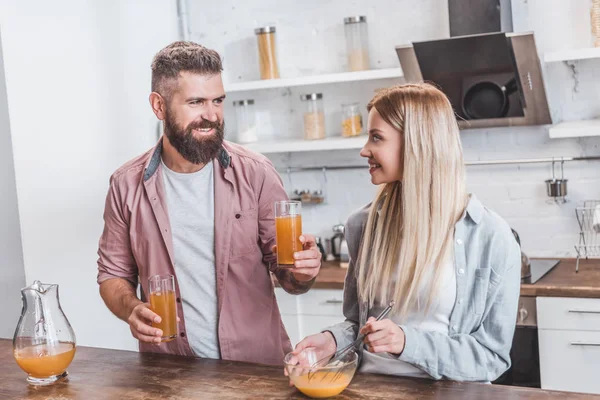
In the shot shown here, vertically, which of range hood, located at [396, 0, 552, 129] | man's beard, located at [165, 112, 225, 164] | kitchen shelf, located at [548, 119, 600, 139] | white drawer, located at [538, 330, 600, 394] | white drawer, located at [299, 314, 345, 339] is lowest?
white drawer, located at [538, 330, 600, 394]

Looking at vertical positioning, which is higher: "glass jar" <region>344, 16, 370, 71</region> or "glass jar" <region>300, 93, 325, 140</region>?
"glass jar" <region>344, 16, 370, 71</region>

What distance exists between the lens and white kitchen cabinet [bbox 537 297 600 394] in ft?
10.8

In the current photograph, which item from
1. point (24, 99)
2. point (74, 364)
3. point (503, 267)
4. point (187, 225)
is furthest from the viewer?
point (24, 99)

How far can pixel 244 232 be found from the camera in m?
2.51

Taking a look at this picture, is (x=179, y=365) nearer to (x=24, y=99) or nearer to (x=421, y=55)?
(x=24, y=99)

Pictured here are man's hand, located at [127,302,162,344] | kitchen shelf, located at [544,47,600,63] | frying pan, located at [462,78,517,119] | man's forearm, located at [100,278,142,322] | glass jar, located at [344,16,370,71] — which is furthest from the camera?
glass jar, located at [344,16,370,71]

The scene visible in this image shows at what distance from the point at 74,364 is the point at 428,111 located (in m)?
1.26

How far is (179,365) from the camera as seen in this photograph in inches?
86.4

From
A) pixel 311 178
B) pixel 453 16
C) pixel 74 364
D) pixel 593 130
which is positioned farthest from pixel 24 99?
pixel 593 130

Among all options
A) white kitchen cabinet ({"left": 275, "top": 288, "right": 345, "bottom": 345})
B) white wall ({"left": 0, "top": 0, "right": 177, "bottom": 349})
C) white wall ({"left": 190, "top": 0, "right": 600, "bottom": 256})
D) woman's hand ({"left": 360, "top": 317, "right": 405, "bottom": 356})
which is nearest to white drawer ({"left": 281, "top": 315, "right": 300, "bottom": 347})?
white kitchen cabinet ({"left": 275, "top": 288, "right": 345, "bottom": 345})

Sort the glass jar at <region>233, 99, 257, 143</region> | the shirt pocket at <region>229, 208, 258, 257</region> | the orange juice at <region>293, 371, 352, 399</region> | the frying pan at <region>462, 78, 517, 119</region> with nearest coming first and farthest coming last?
the orange juice at <region>293, 371, 352, 399</region> → the shirt pocket at <region>229, 208, 258, 257</region> → the frying pan at <region>462, 78, 517, 119</region> → the glass jar at <region>233, 99, 257, 143</region>

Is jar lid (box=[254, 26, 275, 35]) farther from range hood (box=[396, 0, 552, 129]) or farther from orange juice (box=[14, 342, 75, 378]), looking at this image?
orange juice (box=[14, 342, 75, 378])

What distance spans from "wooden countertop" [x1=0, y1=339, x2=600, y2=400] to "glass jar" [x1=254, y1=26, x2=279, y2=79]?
2223mm

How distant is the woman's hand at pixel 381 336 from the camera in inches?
75.1
